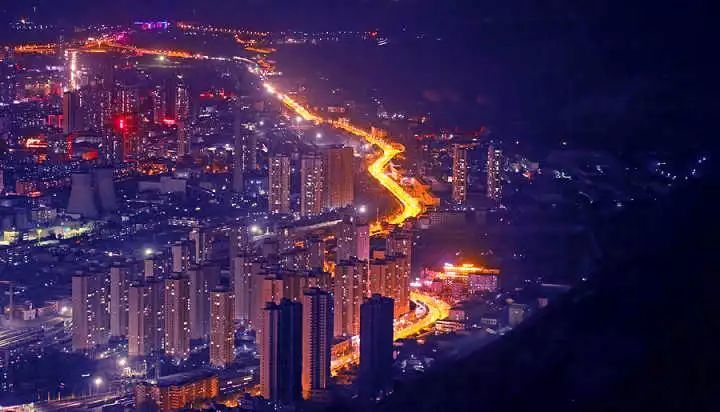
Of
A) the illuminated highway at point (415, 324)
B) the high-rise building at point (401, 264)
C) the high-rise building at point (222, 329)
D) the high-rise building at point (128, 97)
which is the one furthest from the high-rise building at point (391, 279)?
the high-rise building at point (128, 97)

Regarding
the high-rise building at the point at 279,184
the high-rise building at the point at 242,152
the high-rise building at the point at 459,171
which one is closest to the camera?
the high-rise building at the point at 459,171

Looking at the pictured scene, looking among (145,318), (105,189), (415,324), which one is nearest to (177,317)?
(145,318)

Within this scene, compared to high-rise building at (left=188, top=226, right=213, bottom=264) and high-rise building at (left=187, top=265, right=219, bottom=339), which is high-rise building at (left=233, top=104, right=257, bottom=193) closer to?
high-rise building at (left=188, top=226, right=213, bottom=264)

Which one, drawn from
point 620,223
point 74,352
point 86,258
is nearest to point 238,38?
point 86,258

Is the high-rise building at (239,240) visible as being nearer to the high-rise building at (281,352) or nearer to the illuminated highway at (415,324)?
the high-rise building at (281,352)

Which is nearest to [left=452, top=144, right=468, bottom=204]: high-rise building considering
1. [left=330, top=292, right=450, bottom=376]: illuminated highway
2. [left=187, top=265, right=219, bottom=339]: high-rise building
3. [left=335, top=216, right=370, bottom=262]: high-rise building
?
[left=335, top=216, right=370, bottom=262]: high-rise building

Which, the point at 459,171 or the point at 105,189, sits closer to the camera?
the point at 459,171

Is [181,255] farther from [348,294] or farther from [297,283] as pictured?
[348,294]

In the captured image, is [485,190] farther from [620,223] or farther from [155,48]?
[155,48]
